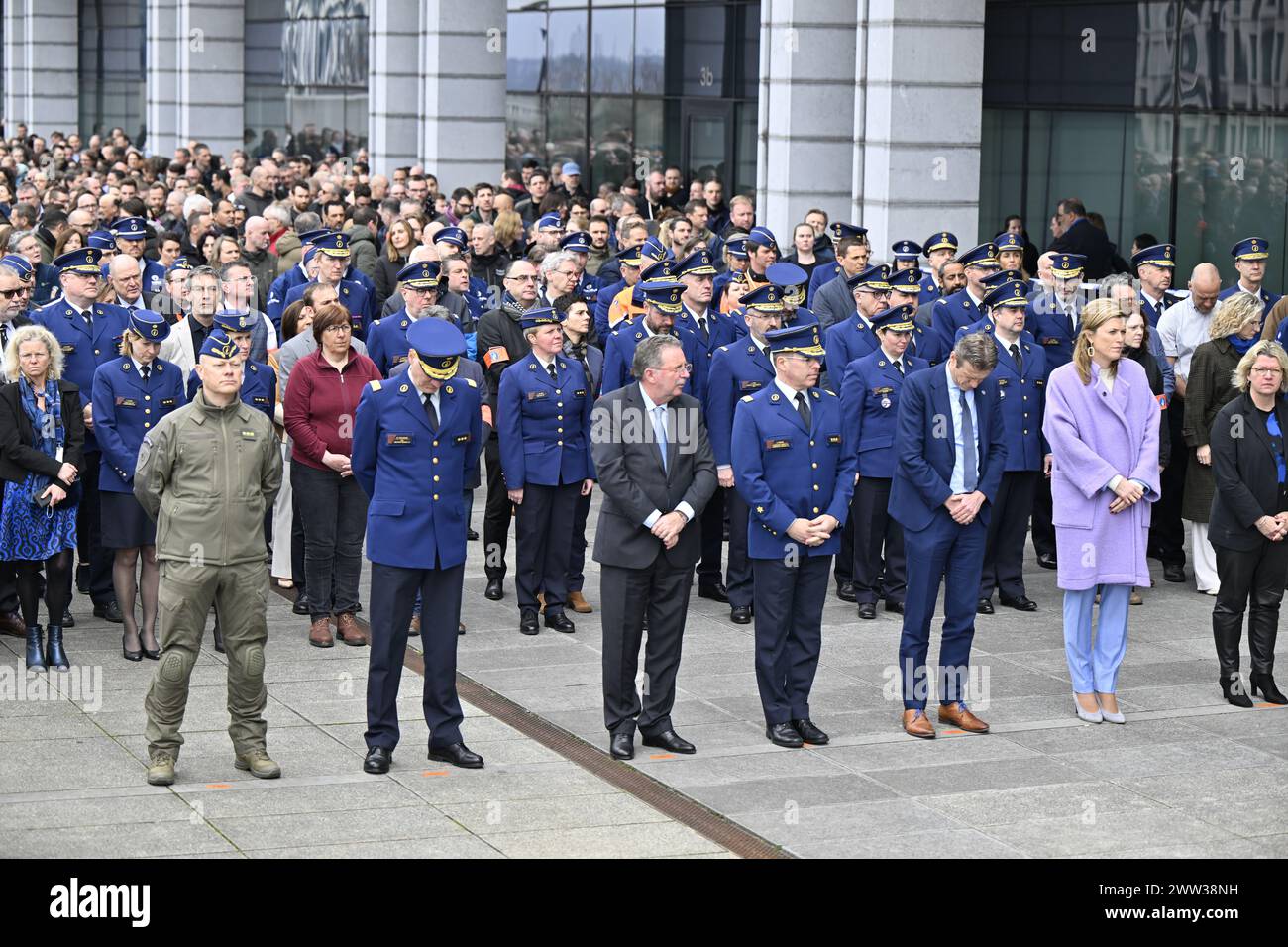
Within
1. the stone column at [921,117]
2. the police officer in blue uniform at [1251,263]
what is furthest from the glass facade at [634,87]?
the police officer in blue uniform at [1251,263]

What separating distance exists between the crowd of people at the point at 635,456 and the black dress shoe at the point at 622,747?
0.10 meters

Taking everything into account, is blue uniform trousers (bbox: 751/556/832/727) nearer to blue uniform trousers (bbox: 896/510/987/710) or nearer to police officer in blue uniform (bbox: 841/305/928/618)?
blue uniform trousers (bbox: 896/510/987/710)

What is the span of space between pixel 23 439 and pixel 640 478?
12.7ft

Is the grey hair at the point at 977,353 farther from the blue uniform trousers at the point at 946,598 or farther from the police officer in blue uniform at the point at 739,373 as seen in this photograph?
the police officer in blue uniform at the point at 739,373

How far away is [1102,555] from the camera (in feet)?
34.7

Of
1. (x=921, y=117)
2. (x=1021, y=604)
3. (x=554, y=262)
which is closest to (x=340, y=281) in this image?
(x=554, y=262)

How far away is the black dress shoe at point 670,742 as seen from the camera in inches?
387

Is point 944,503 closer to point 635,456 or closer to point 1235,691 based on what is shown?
point 635,456

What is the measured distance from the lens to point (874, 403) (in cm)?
1280

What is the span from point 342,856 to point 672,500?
265cm

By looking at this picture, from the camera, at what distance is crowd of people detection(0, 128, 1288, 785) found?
9.62 m

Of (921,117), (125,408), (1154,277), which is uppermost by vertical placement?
(921,117)

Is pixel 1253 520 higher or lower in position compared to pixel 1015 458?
lower

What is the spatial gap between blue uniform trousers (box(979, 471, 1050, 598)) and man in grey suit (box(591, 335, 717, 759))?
388cm
